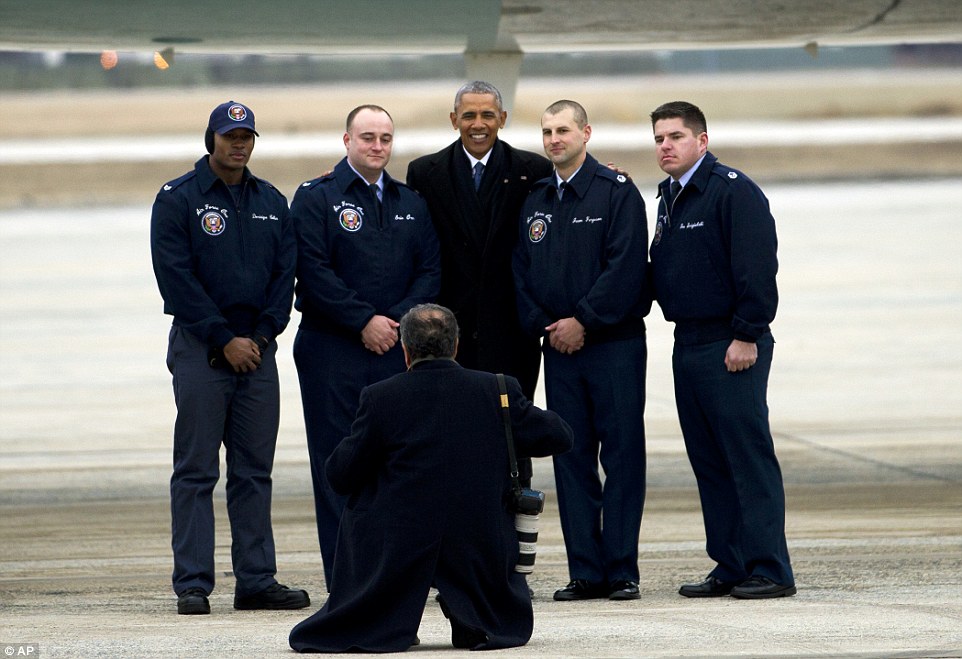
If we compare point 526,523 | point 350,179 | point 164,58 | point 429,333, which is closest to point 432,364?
point 429,333

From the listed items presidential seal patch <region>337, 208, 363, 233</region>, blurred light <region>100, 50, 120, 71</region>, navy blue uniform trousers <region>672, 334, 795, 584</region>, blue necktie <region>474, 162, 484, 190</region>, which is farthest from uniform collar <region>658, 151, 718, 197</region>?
blurred light <region>100, 50, 120, 71</region>

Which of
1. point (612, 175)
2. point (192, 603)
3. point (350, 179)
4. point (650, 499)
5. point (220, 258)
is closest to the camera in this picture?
point (192, 603)

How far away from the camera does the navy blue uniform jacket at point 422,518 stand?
6.14 metres

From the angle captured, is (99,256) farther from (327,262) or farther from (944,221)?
(327,262)

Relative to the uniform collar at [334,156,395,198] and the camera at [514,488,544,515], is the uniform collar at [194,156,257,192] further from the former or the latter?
the camera at [514,488,544,515]

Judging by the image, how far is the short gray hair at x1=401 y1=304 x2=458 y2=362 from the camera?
246 inches

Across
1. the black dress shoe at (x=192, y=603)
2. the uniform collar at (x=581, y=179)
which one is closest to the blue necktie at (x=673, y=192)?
the uniform collar at (x=581, y=179)

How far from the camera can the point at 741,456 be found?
24.9 feet

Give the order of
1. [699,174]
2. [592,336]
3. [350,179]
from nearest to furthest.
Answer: [699,174], [592,336], [350,179]

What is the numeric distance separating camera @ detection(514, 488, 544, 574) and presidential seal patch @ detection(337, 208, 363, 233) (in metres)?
Result: 2.14

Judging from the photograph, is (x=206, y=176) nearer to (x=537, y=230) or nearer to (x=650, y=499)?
(x=537, y=230)

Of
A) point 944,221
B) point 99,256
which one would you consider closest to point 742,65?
point 944,221

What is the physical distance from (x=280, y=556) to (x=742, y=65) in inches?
3072

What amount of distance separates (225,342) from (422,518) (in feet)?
5.78
